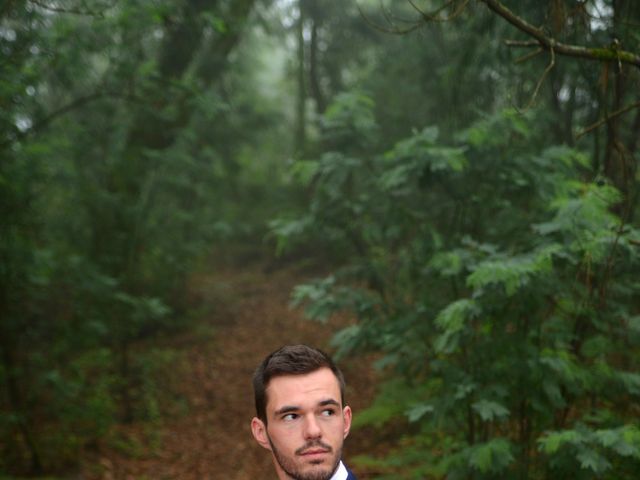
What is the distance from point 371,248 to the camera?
7.35 meters

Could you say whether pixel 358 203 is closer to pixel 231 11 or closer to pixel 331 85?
pixel 231 11

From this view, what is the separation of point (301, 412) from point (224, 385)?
9202 millimetres

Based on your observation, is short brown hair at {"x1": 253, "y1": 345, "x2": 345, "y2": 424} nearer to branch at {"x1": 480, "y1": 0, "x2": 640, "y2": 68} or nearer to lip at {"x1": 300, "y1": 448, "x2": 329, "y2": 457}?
lip at {"x1": 300, "y1": 448, "x2": 329, "y2": 457}

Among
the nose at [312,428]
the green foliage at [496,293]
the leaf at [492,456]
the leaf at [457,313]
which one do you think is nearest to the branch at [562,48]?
the green foliage at [496,293]

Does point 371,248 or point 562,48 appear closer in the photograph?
point 562,48

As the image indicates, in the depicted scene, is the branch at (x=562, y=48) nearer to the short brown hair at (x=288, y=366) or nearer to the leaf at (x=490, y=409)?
the short brown hair at (x=288, y=366)

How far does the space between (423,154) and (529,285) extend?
145cm

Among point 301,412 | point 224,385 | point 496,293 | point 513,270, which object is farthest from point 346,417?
point 224,385

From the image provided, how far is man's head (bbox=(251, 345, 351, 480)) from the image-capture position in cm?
219

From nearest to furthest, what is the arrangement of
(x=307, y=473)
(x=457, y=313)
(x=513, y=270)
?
(x=307, y=473) → (x=513, y=270) → (x=457, y=313)

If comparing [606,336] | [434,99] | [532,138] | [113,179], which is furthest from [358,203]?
[434,99]

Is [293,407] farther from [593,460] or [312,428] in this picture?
[593,460]

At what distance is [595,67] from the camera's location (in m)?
5.59

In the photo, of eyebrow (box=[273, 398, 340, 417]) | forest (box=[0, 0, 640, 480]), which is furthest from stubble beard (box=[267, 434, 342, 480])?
forest (box=[0, 0, 640, 480])
